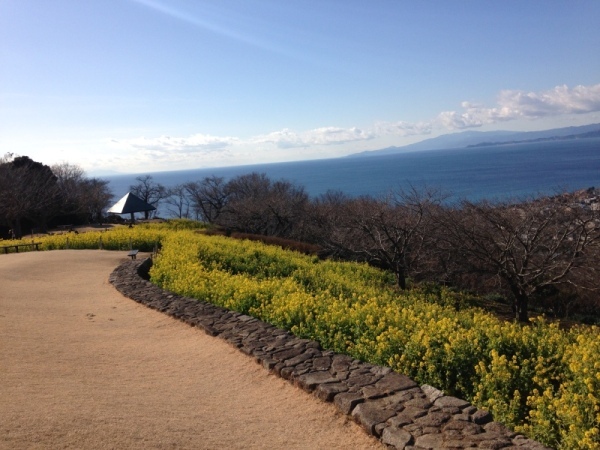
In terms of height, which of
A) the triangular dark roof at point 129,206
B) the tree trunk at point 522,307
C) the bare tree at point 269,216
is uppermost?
the triangular dark roof at point 129,206

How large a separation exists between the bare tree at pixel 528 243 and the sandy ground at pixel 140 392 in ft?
30.7

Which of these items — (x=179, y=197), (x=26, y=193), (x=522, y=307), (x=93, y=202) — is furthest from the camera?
(x=179, y=197)

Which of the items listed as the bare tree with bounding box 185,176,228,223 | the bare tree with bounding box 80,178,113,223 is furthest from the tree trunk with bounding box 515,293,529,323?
the bare tree with bounding box 185,176,228,223

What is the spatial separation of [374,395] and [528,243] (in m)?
10.1

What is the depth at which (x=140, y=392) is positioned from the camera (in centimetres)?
544

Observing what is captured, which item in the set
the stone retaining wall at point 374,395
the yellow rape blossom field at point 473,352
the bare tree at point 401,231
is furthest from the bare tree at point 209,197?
the stone retaining wall at point 374,395

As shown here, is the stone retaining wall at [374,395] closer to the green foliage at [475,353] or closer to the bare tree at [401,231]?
the green foliage at [475,353]

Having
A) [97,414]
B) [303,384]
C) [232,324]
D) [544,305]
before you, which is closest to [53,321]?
[232,324]

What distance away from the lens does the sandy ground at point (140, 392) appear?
14.0 feet

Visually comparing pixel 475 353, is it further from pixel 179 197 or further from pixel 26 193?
pixel 179 197

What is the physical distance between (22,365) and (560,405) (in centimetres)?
630

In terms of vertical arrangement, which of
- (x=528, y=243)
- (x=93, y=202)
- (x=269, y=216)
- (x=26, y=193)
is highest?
(x=26, y=193)

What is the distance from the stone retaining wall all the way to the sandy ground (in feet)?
0.55

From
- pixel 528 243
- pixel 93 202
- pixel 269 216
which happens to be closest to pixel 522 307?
pixel 528 243
